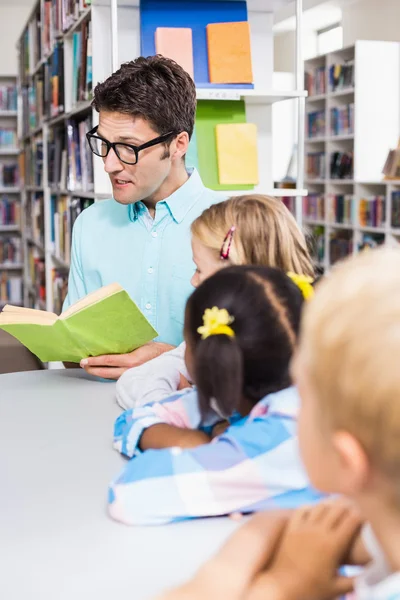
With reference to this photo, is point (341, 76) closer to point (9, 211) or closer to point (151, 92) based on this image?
point (9, 211)

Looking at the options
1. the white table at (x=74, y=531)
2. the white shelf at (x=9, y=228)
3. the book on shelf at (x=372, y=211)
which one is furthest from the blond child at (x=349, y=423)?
the white shelf at (x=9, y=228)

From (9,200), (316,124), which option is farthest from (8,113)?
(316,124)

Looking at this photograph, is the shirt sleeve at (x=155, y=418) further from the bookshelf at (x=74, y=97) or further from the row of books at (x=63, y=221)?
the row of books at (x=63, y=221)

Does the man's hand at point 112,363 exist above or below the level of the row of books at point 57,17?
below

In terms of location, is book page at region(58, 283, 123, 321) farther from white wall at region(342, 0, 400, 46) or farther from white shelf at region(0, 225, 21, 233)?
white wall at region(342, 0, 400, 46)

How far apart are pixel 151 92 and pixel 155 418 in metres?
0.92

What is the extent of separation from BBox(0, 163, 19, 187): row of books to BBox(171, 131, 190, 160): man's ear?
5.65m

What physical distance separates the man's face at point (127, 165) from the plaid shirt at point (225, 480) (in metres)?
1.00

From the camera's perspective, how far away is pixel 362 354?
1.70ft

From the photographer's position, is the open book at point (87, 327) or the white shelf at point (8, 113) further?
the white shelf at point (8, 113)

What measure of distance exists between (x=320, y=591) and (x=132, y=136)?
133cm

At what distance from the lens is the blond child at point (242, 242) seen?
4.10ft

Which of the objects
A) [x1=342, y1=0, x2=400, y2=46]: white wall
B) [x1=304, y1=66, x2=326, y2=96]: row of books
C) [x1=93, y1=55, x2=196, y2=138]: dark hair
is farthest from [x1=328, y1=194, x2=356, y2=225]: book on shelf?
[x1=93, y1=55, x2=196, y2=138]: dark hair

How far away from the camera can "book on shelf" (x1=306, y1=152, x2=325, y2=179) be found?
7.18 m
